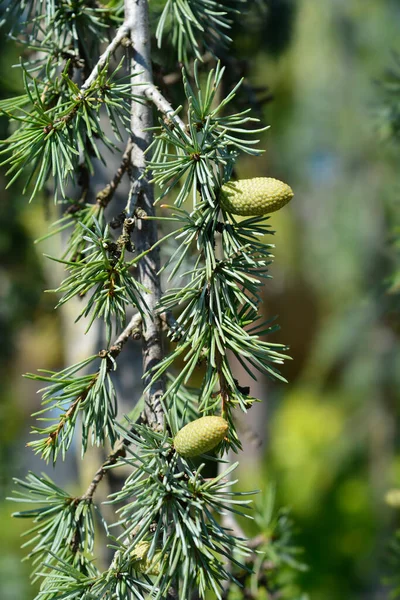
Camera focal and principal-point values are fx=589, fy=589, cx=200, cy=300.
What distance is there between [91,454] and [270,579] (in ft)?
1.05

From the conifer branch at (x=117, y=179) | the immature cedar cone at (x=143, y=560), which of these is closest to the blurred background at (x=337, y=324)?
the conifer branch at (x=117, y=179)

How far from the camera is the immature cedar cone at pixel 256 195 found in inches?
16.7

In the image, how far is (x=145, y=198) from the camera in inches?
19.0

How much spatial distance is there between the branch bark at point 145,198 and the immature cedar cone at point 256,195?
8 centimetres

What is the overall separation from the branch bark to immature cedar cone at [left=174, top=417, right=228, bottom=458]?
6cm

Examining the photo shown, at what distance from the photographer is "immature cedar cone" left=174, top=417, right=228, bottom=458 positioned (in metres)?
0.39

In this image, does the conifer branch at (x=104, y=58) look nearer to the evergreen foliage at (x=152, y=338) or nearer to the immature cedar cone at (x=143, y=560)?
the evergreen foliage at (x=152, y=338)

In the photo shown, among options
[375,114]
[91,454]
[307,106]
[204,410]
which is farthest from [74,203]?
[307,106]

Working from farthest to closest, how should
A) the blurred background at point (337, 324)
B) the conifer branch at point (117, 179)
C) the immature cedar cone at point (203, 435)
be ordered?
the blurred background at point (337, 324) < the conifer branch at point (117, 179) < the immature cedar cone at point (203, 435)

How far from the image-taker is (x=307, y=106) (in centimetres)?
451

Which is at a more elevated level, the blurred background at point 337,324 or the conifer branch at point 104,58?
the conifer branch at point 104,58

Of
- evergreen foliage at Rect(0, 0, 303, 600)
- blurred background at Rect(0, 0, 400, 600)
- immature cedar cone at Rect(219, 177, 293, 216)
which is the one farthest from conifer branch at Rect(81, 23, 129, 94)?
blurred background at Rect(0, 0, 400, 600)

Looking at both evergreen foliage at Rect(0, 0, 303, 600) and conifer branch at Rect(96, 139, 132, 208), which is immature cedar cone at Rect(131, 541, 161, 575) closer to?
evergreen foliage at Rect(0, 0, 303, 600)

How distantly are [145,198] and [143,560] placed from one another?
11.0 inches
